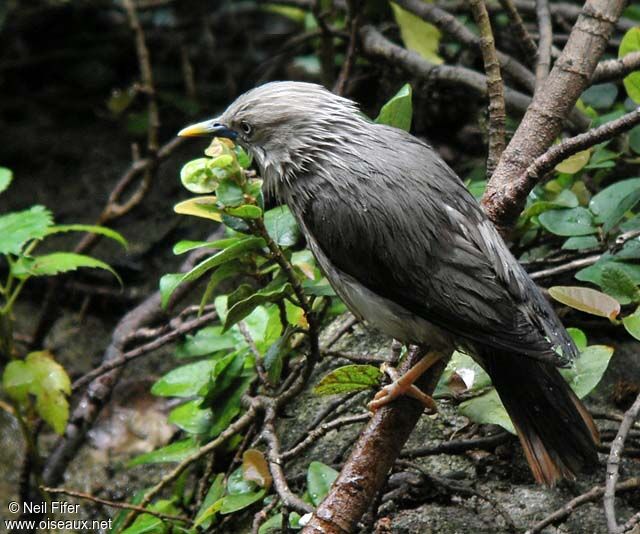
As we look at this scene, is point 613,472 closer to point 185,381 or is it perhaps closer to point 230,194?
point 230,194

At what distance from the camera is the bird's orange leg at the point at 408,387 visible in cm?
279

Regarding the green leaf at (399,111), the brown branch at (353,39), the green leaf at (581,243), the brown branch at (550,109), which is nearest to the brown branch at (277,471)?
the brown branch at (550,109)

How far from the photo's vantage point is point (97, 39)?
5.76 meters

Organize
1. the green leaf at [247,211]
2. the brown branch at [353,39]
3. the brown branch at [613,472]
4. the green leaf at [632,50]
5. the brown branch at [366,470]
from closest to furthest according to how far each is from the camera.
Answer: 1. the brown branch at [613,472]
2. the brown branch at [366,470]
3. the green leaf at [247,211]
4. the green leaf at [632,50]
5. the brown branch at [353,39]

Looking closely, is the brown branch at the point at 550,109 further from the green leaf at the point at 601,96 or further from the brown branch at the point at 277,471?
the brown branch at the point at 277,471

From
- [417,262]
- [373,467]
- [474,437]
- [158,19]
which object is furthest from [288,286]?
[158,19]

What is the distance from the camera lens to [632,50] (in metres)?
3.68

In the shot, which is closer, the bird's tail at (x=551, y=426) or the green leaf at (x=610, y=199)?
the bird's tail at (x=551, y=426)

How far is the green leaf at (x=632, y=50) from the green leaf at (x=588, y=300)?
929 mm

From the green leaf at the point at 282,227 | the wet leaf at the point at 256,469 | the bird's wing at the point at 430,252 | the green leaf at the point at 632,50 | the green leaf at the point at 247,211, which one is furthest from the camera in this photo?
the green leaf at the point at 632,50

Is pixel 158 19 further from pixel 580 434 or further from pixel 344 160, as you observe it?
pixel 580 434

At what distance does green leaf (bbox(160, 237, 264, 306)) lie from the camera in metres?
2.92

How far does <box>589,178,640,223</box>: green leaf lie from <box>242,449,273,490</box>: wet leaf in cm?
152

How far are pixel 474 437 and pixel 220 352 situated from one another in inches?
42.1
